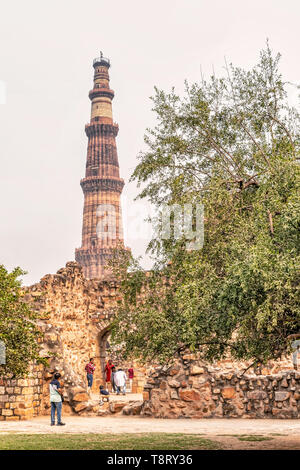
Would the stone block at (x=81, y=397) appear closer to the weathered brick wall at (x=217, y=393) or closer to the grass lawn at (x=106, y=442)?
the weathered brick wall at (x=217, y=393)

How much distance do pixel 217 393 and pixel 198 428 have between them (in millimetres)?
2497

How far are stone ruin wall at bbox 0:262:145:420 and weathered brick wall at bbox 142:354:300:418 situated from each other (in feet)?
6.42

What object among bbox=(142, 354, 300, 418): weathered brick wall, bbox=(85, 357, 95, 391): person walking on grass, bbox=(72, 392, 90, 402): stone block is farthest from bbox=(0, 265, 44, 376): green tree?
bbox=(85, 357, 95, 391): person walking on grass

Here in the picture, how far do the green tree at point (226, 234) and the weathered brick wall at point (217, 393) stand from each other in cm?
316

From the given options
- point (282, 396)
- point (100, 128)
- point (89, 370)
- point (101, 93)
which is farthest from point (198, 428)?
point (101, 93)

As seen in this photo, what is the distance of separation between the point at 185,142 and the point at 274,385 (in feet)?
19.6

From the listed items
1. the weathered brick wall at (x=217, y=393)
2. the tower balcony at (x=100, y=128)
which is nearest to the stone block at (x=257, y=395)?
the weathered brick wall at (x=217, y=393)

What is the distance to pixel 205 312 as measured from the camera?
7805 mm

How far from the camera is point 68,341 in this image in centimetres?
2009

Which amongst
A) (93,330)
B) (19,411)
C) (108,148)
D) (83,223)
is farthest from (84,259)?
(19,411)

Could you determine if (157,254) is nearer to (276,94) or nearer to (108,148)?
(276,94)

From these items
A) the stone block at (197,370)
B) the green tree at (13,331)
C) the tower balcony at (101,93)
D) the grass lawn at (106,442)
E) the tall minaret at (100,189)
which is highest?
the tower balcony at (101,93)

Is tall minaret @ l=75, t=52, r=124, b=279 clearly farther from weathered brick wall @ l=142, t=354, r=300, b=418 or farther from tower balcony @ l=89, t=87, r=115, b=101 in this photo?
weathered brick wall @ l=142, t=354, r=300, b=418

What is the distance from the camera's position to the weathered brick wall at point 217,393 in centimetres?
1319
